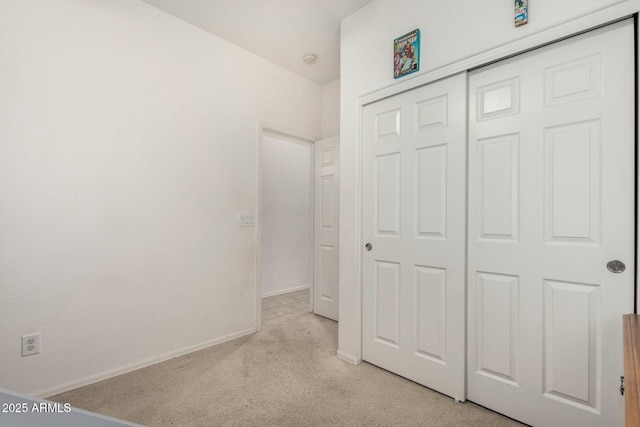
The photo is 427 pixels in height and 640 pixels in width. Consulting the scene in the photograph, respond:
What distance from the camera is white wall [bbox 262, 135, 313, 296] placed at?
174 inches

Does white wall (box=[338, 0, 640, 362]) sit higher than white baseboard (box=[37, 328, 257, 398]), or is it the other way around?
white wall (box=[338, 0, 640, 362])

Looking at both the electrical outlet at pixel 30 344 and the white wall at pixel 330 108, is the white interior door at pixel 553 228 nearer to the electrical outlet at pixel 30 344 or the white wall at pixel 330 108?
the white wall at pixel 330 108

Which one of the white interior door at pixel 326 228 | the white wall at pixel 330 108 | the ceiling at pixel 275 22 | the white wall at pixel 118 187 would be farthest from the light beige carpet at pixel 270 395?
the ceiling at pixel 275 22

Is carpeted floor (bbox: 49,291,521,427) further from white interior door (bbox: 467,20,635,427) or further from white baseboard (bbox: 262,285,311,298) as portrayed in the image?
white baseboard (bbox: 262,285,311,298)

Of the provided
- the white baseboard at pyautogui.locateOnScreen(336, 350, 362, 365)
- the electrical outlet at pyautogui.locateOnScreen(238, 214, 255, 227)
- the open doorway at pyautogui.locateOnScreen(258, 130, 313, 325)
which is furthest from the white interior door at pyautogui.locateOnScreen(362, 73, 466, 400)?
the open doorway at pyautogui.locateOnScreen(258, 130, 313, 325)

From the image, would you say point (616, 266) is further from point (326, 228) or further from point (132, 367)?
point (132, 367)

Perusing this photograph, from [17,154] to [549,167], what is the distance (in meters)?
2.90

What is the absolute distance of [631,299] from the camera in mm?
1294

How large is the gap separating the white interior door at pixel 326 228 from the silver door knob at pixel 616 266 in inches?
86.2

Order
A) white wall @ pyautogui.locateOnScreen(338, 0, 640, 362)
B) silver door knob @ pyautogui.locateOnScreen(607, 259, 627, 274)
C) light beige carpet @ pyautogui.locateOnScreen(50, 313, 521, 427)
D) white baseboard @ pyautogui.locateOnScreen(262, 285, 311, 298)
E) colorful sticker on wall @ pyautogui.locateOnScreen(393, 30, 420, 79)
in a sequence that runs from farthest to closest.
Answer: white baseboard @ pyautogui.locateOnScreen(262, 285, 311, 298), colorful sticker on wall @ pyautogui.locateOnScreen(393, 30, 420, 79), light beige carpet @ pyautogui.locateOnScreen(50, 313, 521, 427), white wall @ pyautogui.locateOnScreen(338, 0, 640, 362), silver door knob @ pyautogui.locateOnScreen(607, 259, 627, 274)

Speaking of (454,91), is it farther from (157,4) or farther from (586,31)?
(157,4)

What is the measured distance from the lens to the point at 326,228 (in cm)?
337

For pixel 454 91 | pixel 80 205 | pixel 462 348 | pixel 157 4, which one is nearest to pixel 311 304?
pixel 462 348

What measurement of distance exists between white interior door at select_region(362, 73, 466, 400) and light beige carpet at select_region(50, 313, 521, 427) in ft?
0.56
